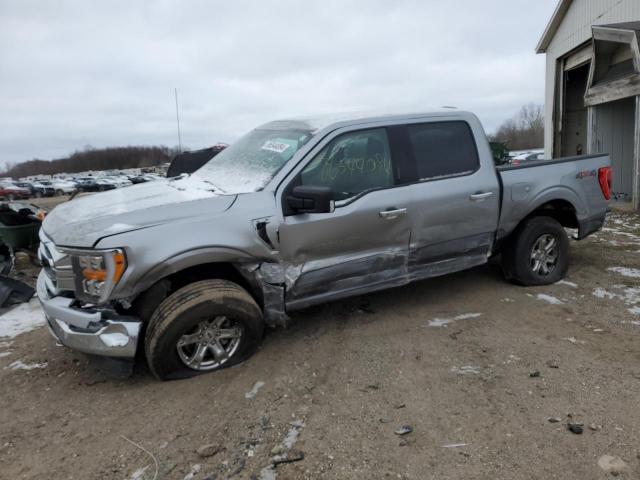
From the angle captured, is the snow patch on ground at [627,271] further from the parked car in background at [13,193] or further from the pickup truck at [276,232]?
the parked car in background at [13,193]

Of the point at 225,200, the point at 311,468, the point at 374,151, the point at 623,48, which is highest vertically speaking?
the point at 623,48

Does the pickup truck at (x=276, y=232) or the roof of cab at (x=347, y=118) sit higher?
the roof of cab at (x=347, y=118)

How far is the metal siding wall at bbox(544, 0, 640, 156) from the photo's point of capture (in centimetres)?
1270

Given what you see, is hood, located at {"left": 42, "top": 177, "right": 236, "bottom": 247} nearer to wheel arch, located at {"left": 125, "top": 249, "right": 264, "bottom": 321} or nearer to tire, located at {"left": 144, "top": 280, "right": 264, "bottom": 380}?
wheel arch, located at {"left": 125, "top": 249, "right": 264, "bottom": 321}

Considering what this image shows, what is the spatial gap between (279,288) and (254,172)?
101cm

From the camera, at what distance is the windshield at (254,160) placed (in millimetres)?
3793

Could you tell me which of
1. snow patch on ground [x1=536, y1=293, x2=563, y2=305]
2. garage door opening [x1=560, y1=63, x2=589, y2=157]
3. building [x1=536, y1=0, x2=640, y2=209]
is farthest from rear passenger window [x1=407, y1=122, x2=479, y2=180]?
garage door opening [x1=560, y1=63, x2=589, y2=157]

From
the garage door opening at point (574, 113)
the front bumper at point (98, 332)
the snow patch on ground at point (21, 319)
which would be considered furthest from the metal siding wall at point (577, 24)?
the snow patch on ground at point (21, 319)

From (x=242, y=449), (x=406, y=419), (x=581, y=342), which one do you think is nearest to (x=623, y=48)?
(x=581, y=342)

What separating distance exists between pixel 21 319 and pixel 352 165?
3.86 m

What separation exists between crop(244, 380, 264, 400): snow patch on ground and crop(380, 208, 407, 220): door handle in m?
1.63

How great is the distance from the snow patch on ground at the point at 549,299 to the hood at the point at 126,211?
10.7 ft

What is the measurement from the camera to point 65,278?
3225mm

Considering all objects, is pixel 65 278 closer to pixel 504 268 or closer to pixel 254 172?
pixel 254 172
